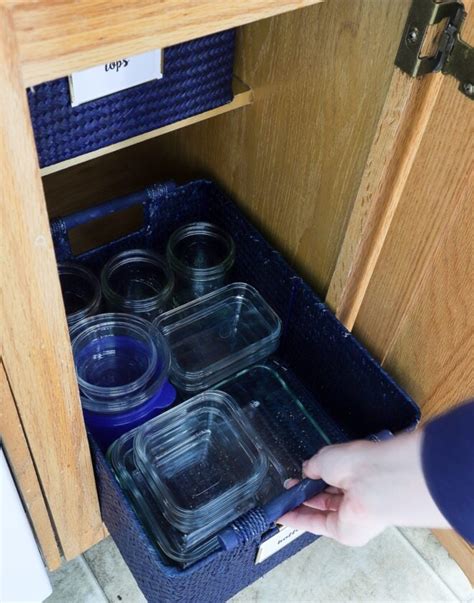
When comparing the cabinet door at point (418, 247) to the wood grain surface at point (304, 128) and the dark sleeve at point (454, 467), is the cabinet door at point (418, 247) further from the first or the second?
the dark sleeve at point (454, 467)

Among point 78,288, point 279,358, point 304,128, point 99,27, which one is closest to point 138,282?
point 78,288

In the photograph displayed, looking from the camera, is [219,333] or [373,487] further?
[219,333]

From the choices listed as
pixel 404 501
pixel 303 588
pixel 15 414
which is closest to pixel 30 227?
pixel 15 414

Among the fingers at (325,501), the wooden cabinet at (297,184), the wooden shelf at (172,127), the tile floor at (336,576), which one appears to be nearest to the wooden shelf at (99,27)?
the wooden cabinet at (297,184)

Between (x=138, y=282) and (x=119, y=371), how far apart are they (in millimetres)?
143

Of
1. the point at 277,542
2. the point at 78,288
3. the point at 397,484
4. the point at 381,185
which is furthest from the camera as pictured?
the point at 78,288

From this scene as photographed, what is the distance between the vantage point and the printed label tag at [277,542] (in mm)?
733

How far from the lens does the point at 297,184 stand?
778 mm

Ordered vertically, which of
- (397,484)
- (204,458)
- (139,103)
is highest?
(139,103)

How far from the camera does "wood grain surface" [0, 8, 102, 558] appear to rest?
38cm

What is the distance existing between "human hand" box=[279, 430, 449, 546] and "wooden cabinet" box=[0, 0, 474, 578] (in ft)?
0.67

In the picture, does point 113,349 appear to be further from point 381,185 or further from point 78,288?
point 381,185

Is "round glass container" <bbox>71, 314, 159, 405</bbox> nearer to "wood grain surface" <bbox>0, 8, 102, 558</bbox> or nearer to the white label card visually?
"wood grain surface" <bbox>0, 8, 102, 558</bbox>

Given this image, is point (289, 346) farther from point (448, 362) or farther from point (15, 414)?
point (15, 414)
